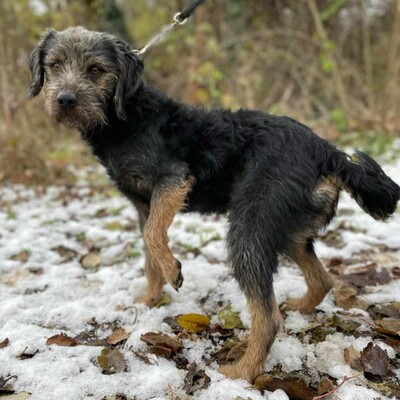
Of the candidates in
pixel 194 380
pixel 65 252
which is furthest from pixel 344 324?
pixel 65 252

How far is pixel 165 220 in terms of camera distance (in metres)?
2.90

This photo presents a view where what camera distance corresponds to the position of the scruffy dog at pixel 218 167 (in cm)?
Answer: 248

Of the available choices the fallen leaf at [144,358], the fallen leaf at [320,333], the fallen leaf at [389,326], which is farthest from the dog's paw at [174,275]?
the fallen leaf at [389,326]

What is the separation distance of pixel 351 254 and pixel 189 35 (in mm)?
7782

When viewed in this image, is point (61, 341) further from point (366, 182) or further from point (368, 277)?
point (368, 277)

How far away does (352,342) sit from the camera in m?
2.65

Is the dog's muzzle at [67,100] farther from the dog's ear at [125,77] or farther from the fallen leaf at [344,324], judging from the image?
the fallen leaf at [344,324]

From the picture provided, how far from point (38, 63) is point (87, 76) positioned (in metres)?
0.51

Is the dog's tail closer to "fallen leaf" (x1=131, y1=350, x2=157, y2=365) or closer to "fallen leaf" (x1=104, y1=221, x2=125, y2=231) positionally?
"fallen leaf" (x1=131, y1=350, x2=157, y2=365)

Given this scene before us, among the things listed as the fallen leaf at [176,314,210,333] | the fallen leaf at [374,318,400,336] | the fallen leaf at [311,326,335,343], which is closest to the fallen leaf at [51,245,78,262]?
the fallen leaf at [176,314,210,333]

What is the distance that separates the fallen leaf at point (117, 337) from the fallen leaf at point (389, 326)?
165cm

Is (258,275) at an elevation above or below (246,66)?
below

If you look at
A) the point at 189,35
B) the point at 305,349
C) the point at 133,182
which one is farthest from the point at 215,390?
the point at 189,35

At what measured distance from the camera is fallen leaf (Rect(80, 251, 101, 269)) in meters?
4.05
